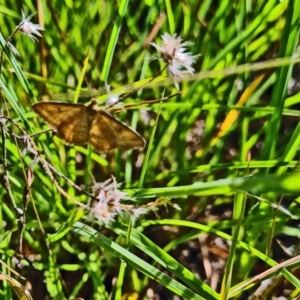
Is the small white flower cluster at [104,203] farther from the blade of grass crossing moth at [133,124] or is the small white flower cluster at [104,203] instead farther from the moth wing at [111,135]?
the blade of grass crossing moth at [133,124]

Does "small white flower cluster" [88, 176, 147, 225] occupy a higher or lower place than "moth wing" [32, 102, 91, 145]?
lower

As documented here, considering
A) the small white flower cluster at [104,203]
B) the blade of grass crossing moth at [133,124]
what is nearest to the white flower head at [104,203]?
the small white flower cluster at [104,203]

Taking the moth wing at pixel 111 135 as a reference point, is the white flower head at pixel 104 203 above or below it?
below

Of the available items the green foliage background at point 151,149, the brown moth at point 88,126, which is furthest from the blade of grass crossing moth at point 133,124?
the brown moth at point 88,126

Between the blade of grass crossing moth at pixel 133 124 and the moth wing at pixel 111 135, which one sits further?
the blade of grass crossing moth at pixel 133 124

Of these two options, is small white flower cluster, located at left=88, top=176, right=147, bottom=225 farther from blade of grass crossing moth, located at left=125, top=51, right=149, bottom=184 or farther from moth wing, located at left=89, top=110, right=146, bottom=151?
blade of grass crossing moth, located at left=125, top=51, right=149, bottom=184

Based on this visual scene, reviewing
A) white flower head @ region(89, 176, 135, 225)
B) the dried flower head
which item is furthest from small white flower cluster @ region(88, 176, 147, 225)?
the dried flower head

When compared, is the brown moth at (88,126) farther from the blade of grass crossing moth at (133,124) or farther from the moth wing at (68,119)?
the blade of grass crossing moth at (133,124)

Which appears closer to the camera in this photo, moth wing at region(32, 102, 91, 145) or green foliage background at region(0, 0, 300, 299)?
moth wing at region(32, 102, 91, 145)
